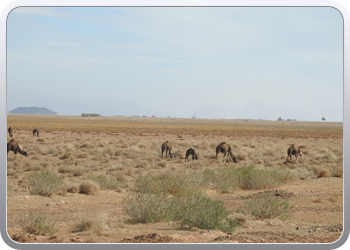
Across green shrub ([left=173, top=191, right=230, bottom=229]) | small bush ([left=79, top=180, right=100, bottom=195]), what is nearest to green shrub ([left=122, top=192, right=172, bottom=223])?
green shrub ([left=173, top=191, right=230, bottom=229])

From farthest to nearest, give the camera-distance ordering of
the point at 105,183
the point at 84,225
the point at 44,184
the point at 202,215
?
the point at 105,183 → the point at 44,184 → the point at 84,225 → the point at 202,215

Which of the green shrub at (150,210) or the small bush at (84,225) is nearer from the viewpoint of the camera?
Answer: the small bush at (84,225)

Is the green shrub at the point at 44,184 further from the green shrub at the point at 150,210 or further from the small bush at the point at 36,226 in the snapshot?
the small bush at the point at 36,226

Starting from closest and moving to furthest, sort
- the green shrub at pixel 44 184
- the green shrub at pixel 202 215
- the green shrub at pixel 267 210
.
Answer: the green shrub at pixel 202 215 → the green shrub at pixel 267 210 → the green shrub at pixel 44 184

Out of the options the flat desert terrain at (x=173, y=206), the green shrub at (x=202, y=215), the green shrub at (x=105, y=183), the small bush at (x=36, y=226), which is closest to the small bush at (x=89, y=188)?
the flat desert terrain at (x=173, y=206)

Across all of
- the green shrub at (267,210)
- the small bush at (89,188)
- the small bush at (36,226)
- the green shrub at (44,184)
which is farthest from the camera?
the small bush at (89,188)

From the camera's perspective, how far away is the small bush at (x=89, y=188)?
19.0 metres

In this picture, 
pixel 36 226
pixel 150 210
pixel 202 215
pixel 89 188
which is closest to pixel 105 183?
pixel 89 188

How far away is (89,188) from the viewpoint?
1898cm

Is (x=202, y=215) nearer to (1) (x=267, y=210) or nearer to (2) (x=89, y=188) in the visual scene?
(1) (x=267, y=210)

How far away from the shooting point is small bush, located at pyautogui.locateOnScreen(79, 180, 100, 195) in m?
19.0

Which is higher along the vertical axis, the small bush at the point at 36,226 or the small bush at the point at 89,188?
the small bush at the point at 36,226
